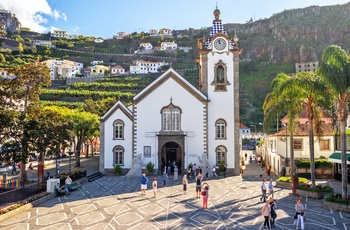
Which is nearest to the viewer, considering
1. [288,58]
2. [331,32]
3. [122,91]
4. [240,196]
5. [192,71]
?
[240,196]

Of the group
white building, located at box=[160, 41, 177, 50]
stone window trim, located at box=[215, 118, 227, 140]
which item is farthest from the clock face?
white building, located at box=[160, 41, 177, 50]

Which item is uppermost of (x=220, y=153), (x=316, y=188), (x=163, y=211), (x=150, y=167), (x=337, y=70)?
(x=337, y=70)

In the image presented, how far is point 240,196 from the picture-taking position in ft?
71.4

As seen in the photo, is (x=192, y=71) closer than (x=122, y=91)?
No

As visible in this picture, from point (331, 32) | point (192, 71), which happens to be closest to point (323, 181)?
point (192, 71)

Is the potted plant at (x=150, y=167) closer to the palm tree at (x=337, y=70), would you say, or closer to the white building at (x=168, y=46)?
the palm tree at (x=337, y=70)

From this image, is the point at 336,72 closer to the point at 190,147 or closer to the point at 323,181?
the point at 323,181

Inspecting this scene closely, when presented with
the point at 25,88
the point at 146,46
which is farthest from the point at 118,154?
the point at 146,46

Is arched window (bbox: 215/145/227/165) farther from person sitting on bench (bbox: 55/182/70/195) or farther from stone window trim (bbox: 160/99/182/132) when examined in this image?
person sitting on bench (bbox: 55/182/70/195)

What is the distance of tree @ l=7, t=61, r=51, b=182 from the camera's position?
2361cm

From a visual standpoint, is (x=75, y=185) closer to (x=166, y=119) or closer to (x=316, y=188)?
(x=166, y=119)

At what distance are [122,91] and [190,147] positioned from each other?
253 ft

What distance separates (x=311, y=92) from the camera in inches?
802

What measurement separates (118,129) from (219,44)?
547 inches
